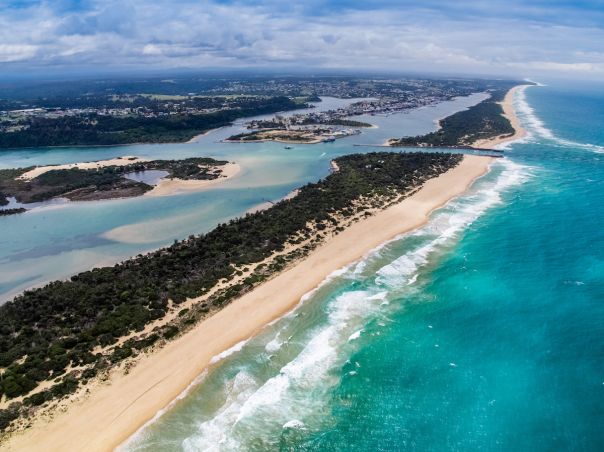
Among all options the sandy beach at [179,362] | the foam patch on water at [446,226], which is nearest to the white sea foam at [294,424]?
the sandy beach at [179,362]

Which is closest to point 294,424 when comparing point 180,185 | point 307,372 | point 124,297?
point 307,372

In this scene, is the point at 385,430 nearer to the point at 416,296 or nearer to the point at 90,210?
the point at 416,296

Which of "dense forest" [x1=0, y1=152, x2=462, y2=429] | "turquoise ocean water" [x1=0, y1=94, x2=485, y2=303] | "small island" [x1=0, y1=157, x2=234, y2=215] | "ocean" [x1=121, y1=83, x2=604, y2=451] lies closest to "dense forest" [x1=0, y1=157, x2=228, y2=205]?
"small island" [x1=0, y1=157, x2=234, y2=215]

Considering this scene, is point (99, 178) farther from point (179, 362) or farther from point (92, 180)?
point (179, 362)

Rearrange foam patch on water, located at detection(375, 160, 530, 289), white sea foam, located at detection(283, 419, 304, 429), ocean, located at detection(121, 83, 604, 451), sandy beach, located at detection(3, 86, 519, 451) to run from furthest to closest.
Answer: foam patch on water, located at detection(375, 160, 530, 289) → white sea foam, located at detection(283, 419, 304, 429) → ocean, located at detection(121, 83, 604, 451) → sandy beach, located at detection(3, 86, 519, 451)

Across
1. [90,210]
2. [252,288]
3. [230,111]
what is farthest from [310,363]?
[230,111]

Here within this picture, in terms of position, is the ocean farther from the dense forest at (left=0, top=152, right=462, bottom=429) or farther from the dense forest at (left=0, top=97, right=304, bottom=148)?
the dense forest at (left=0, top=97, right=304, bottom=148)

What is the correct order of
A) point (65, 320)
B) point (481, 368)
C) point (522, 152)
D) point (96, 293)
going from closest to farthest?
point (481, 368)
point (65, 320)
point (96, 293)
point (522, 152)
